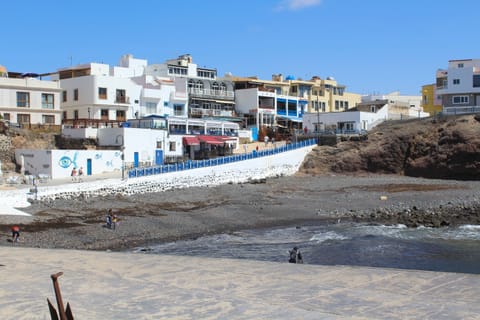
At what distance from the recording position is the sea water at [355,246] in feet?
71.8

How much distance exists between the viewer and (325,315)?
9.73 metres

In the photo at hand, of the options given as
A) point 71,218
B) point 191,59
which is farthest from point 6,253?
point 191,59

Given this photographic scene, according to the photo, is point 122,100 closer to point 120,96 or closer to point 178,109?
point 120,96

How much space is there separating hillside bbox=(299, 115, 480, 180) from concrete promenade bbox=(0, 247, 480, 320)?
125 feet

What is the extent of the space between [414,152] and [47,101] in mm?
32463

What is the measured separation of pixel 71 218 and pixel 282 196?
1593 cm

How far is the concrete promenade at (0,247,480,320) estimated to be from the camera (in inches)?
393

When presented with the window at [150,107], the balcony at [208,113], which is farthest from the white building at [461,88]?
the window at [150,107]

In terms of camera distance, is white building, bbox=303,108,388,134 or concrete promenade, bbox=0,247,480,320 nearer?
concrete promenade, bbox=0,247,480,320

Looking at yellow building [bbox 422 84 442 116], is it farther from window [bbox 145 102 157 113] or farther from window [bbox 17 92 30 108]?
window [bbox 17 92 30 108]

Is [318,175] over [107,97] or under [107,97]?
under

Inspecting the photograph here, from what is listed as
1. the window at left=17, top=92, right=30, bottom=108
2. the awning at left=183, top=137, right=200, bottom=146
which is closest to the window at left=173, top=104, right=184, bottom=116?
the awning at left=183, top=137, right=200, bottom=146

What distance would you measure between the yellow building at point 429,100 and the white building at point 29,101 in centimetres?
5431

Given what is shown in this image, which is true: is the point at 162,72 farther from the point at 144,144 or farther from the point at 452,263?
the point at 452,263
